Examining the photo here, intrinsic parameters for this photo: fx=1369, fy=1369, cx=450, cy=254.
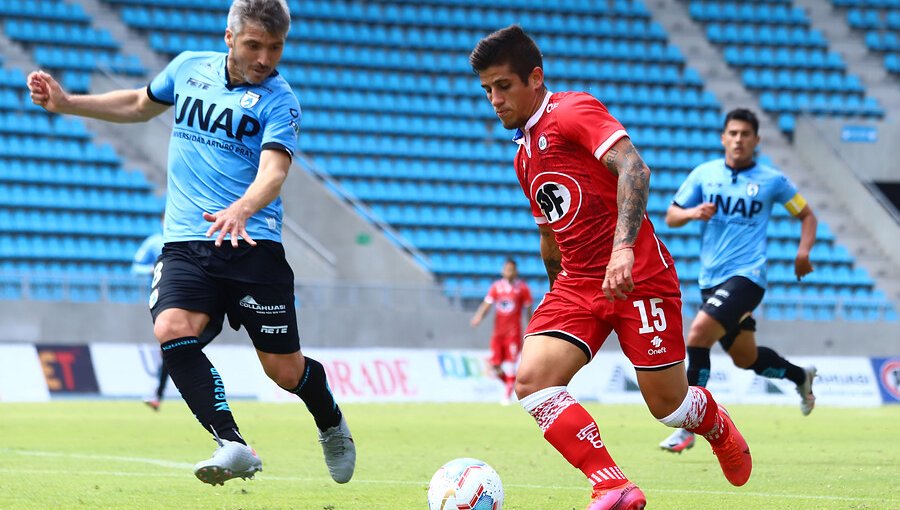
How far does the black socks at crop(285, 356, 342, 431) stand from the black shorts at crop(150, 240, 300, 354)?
0.31 m

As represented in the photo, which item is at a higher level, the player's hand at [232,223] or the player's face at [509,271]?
the player's hand at [232,223]

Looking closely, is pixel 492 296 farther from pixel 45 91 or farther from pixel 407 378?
pixel 45 91

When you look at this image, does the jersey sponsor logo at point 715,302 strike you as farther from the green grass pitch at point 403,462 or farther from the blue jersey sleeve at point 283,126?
the blue jersey sleeve at point 283,126

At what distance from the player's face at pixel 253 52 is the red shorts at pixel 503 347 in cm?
1559

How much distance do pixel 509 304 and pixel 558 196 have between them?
1642 cm

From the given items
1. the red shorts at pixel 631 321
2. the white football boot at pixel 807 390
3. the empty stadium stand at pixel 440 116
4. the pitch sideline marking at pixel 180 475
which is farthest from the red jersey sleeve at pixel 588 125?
the empty stadium stand at pixel 440 116

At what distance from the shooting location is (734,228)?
437 inches

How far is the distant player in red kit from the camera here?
22.0 m

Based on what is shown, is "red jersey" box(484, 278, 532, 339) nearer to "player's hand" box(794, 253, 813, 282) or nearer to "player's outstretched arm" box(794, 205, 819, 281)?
"player's outstretched arm" box(794, 205, 819, 281)

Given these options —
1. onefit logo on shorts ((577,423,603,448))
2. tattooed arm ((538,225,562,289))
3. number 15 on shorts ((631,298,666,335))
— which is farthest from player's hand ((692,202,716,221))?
onefit logo on shorts ((577,423,603,448))

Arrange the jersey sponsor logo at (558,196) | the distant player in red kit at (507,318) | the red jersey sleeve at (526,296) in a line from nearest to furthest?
1. the jersey sponsor logo at (558,196)
2. the distant player in red kit at (507,318)
3. the red jersey sleeve at (526,296)

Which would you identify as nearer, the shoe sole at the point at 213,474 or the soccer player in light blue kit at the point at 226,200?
the shoe sole at the point at 213,474

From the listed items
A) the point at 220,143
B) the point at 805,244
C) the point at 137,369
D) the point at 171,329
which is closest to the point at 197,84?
the point at 220,143

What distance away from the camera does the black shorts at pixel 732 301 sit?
1080cm
